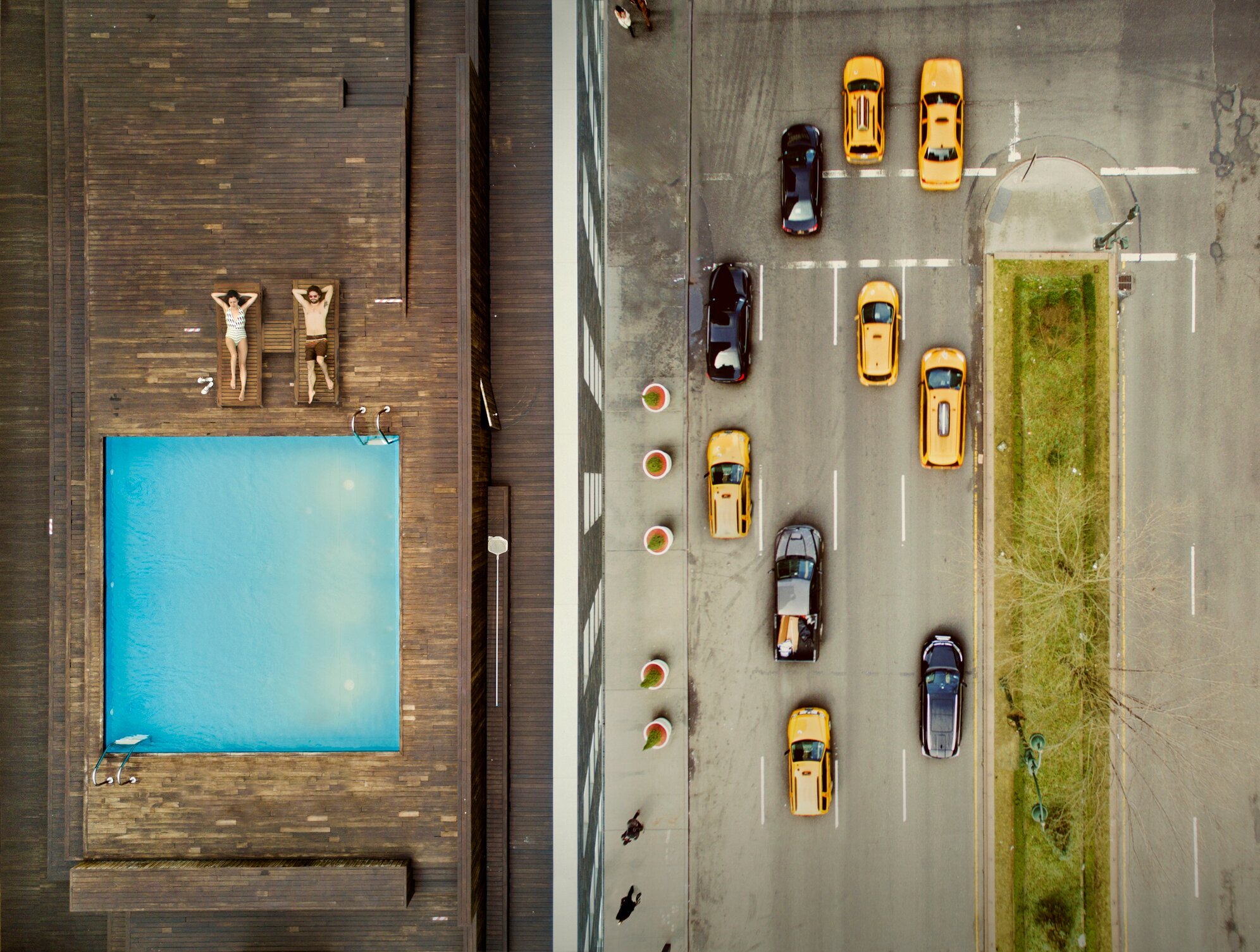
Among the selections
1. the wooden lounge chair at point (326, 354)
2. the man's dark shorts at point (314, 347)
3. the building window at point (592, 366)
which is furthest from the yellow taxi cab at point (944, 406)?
the man's dark shorts at point (314, 347)

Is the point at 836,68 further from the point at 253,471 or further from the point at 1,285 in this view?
the point at 1,285

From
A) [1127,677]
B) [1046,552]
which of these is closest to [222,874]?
[1046,552]

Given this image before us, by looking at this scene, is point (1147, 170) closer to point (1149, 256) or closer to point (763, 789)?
point (1149, 256)

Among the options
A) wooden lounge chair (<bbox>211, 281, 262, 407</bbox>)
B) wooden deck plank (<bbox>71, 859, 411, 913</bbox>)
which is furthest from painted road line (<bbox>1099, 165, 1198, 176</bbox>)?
wooden deck plank (<bbox>71, 859, 411, 913</bbox>)

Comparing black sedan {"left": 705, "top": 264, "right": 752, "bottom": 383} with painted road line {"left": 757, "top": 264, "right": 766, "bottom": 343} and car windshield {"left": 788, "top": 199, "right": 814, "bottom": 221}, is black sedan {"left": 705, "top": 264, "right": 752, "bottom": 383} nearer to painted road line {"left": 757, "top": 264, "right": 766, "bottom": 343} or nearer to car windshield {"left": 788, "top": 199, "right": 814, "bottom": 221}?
painted road line {"left": 757, "top": 264, "right": 766, "bottom": 343}

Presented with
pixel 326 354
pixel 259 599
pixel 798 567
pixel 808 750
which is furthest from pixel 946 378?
pixel 259 599
